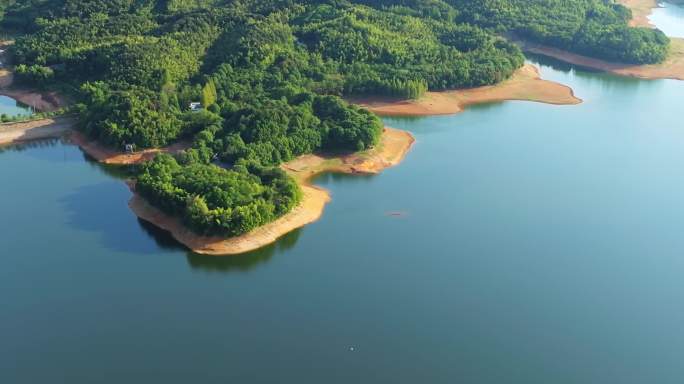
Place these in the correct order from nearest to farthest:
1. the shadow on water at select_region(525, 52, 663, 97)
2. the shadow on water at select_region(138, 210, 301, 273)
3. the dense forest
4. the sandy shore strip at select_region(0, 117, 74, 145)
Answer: the shadow on water at select_region(138, 210, 301, 273), the dense forest, the sandy shore strip at select_region(0, 117, 74, 145), the shadow on water at select_region(525, 52, 663, 97)

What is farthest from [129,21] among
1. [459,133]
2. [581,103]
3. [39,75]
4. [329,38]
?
[581,103]

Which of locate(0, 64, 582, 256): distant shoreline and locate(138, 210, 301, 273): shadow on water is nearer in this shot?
locate(138, 210, 301, 273): shadow on water

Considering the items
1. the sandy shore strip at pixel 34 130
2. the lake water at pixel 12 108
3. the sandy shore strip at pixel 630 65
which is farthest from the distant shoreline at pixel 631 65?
the lake water at pixel 12 108

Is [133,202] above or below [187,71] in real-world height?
below

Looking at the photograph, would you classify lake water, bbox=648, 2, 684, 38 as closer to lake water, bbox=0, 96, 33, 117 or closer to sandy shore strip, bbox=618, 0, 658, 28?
sandy shore strip, bbox=618, 0, 658, 28

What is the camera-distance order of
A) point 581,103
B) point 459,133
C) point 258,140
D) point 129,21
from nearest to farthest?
point 258,140
point 459,133
point 581,103
point 129,21

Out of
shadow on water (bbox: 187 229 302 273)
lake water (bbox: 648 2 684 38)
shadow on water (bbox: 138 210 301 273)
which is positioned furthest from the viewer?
lake water (bbox: 648 2 684 38)

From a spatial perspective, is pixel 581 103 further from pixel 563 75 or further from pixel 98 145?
pixel 98 145

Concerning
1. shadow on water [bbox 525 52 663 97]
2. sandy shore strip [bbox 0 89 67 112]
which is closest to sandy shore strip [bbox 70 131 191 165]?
sandy shore strip [bbox 0 89 67 112]
